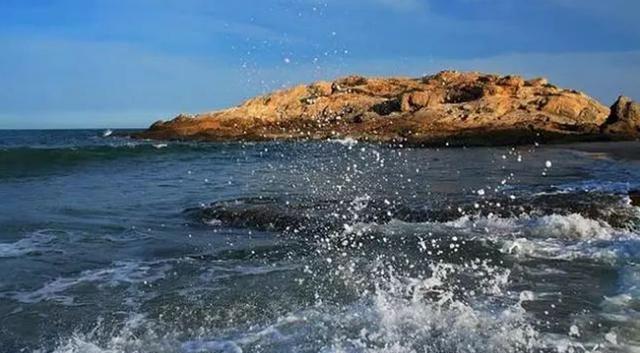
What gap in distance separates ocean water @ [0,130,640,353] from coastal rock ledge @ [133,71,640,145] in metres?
31.6

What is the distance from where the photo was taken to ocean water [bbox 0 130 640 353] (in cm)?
615

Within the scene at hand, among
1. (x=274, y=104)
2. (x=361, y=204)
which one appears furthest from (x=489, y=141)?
(x=361, y=204)

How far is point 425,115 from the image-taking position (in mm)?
57062

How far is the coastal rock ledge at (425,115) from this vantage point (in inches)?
1939

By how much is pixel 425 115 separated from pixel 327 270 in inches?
1946

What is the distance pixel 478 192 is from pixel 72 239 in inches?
384

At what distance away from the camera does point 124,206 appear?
1642cm

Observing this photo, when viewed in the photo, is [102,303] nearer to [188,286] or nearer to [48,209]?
[188,286]

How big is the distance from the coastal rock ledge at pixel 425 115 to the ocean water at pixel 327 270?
31562mm

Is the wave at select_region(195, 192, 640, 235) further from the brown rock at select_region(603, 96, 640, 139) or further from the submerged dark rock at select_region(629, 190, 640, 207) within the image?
the brown rock at select_region(603, 96, 640, 139)

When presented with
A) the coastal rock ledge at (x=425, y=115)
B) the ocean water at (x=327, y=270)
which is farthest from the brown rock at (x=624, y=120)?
the ocean water at (x=327, y=270)

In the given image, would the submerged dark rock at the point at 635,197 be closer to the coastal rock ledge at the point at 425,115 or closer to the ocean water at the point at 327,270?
the ocean water at the point at 327,270

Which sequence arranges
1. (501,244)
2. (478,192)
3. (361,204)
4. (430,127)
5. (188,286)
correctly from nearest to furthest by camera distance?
(188,286) → (501,244) → (361,204) → (478,192) → (430,127)

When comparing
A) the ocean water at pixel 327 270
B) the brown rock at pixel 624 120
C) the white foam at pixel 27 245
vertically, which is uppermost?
the brown rock at pixel 624 120
